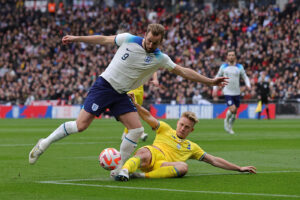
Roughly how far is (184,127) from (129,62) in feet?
3.95

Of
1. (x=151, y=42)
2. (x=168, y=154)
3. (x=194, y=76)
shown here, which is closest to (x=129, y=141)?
(x=168, y=154)

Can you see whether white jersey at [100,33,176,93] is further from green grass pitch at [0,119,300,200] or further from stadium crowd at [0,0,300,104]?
stadium crowd at [0,0,300,104]

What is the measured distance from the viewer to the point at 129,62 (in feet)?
29.3

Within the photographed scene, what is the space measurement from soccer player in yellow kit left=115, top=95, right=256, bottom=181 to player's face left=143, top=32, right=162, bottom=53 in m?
0.86

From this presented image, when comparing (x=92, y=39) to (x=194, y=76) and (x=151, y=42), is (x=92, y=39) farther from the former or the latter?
(x=194, y=76)

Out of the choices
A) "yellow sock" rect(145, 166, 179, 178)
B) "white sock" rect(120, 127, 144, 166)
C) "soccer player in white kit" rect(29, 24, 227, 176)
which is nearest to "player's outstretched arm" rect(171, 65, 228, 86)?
"soccer player in white kit" rect(29, 24, 227, 176)

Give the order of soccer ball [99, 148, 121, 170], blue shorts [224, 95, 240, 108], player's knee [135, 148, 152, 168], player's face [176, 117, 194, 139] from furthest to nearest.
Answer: blue shorts [224, 95, 240, 108] < player's face [176, 117, 194, 139] < soccer ball [99, 148, 121, 170] < player's knee [135, 148, 152, 168]

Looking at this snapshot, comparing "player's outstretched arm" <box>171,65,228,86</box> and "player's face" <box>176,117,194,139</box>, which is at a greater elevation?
"player's outstretched arm" <box>171,65,228,86</box>

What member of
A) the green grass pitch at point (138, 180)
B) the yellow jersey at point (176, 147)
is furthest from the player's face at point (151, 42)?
the green grass pitch at point (138, 180)

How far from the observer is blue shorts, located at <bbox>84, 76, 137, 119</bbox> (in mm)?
8914

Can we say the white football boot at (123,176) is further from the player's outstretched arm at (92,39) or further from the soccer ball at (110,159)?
the player's outstretched arm at (92,39)

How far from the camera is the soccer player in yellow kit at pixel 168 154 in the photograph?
8.81m

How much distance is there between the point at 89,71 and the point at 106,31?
16.5ft

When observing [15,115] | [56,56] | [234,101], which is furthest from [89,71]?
[234,101]
